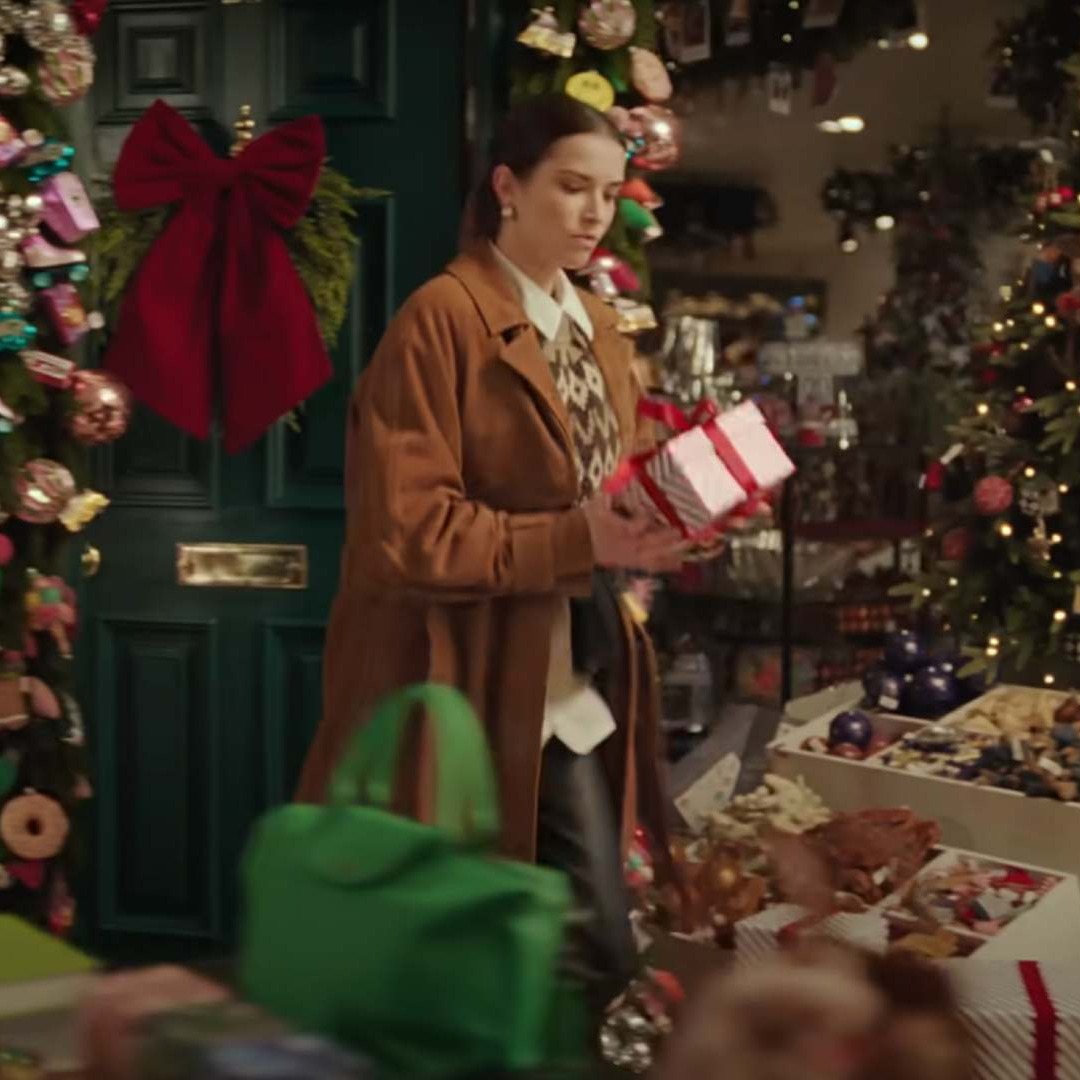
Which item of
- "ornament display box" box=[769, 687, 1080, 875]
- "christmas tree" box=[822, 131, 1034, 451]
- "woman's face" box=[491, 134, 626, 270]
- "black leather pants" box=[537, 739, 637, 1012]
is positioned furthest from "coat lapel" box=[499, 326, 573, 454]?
"christmas tree" box=[822, 131, 1034, 451]

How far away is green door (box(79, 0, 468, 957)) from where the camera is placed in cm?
352

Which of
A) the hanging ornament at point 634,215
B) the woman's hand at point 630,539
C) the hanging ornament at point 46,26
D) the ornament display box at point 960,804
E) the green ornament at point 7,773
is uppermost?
the hanging ornament at point 46,26

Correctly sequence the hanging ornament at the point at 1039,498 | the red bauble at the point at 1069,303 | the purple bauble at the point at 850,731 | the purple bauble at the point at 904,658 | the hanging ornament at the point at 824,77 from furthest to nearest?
the hanging ornament at the point at 824,77
the hanging ornament at the point at 1039,498
the red bauble at the point at 1069,303
the purple bauble at the point at 904,658
the purple bauble at the point at 850,731

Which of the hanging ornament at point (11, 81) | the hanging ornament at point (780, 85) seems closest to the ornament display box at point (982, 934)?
the hanging ornament at point (11, 81)

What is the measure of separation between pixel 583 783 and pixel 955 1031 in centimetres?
143

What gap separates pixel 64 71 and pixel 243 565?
3.99 ft

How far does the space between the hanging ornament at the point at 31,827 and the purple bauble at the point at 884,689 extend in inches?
92.3

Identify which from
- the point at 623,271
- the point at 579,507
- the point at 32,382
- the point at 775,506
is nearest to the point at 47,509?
Answer: the point at 32,382

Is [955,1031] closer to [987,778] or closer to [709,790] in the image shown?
[987,778]

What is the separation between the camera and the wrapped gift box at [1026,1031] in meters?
2.16

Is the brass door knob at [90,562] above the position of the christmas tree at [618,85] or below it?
below

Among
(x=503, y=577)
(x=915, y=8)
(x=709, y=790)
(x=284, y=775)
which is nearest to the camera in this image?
(x=503, y=577)

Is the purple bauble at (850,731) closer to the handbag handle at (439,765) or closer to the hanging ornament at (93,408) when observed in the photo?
the hanging ornament at (93,408)

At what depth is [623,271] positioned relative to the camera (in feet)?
11.1
